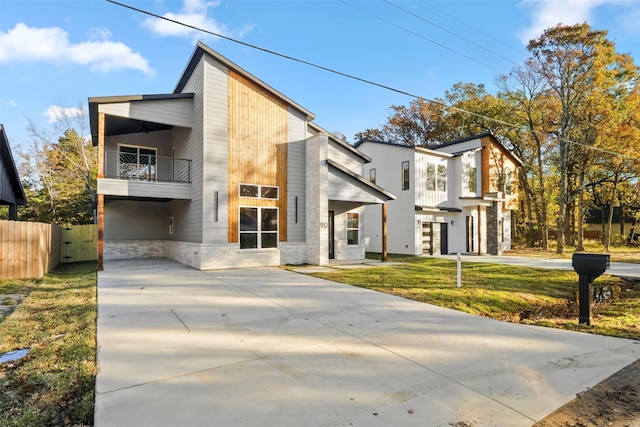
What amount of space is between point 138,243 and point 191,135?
634 centimetres

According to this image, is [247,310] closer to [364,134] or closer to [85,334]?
[85,334]

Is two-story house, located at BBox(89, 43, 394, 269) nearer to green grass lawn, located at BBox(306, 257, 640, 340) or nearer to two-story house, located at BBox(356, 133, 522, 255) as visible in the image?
green grass lawn, located at BBox(306, 257, 640, 340)

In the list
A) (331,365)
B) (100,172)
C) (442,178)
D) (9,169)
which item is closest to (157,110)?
(100,172)

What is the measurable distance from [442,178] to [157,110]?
15182 millimetres

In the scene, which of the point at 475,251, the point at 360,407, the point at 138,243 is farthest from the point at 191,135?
the point at 475,251

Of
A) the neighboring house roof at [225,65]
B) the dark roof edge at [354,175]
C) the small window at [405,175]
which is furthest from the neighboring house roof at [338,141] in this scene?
the dark roof edge at [354,175]

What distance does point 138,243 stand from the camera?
15914mm

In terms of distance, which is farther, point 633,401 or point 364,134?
point 364,134

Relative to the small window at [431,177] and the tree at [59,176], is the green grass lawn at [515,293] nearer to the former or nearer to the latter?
the small window at [431,177]

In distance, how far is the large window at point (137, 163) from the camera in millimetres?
14359

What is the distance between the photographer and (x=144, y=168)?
14695 millimetres

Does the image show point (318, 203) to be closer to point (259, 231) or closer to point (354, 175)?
point (354, 175)

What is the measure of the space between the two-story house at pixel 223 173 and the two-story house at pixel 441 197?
13.9 feet

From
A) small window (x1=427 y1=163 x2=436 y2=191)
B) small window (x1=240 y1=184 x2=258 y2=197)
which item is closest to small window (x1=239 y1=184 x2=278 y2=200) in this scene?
small window (x1=240 y1=184 x2=258 y2=197)
